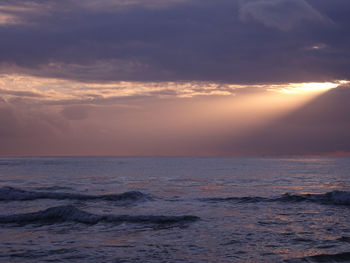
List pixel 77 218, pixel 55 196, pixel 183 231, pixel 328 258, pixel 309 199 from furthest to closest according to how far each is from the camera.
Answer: pixel 55 196
pixel 309 199
pixel 77 218
pixel 183 231
pixel 328 258

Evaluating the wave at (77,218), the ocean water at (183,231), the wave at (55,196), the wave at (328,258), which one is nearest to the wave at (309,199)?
the ocean water at (183,231)

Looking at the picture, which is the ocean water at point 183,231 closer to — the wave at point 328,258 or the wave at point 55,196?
the wave at point 328,258

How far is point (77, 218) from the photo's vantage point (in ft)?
72.3

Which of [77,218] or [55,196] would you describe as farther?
[55,196]

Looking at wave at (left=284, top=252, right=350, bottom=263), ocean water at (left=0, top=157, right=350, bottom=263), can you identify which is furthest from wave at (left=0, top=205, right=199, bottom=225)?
wave at (left=284, top=252, right=350, bottom=263)

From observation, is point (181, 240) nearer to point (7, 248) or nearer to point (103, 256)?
point (103, 256)

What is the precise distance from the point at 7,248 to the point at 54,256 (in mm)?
2505

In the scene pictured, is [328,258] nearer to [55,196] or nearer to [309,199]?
[309,199]

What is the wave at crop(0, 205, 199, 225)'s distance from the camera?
21169 mm

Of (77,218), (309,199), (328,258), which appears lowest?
(309,199)

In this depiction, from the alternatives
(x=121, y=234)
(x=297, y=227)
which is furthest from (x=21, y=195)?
(x=297, y=227)

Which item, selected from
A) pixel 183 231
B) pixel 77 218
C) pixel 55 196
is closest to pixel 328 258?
pixel 183 231

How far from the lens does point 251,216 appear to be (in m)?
22.6

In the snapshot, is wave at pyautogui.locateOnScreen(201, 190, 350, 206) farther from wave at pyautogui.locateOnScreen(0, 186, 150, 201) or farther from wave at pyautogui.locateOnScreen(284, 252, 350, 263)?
wave at pyautogui.locateOnScreen(284, 252, 350, 263)
